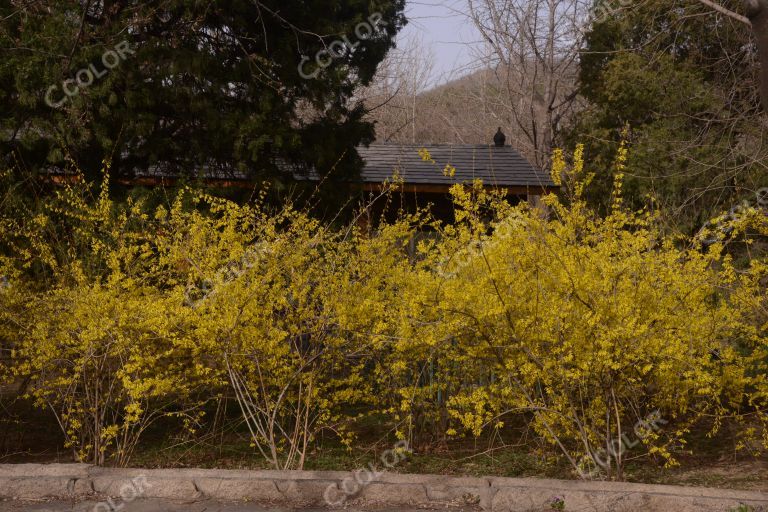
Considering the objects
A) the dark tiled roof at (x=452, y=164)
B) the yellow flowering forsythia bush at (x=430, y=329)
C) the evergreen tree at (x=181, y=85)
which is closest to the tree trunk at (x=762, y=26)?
the yellow flowering forsythia bush at (x=430, y=329)

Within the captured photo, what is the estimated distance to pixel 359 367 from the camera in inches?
212

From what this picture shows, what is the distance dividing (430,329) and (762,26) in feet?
7.91

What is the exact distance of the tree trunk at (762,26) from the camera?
4074 millimetres

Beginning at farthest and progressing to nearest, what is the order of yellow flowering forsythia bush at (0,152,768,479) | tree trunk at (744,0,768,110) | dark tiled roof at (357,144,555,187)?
1. dark tiled roof at (357,144,555,187)
2. yellow flowering forsythia bush at (0,152,768,479)
3. tree trunk at (744,0,768,110)

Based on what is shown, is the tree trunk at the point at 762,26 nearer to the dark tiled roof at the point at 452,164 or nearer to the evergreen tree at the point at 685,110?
the dark tiled roof at the point at 452,164

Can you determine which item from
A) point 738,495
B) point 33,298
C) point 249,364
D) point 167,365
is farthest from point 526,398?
point 33,298

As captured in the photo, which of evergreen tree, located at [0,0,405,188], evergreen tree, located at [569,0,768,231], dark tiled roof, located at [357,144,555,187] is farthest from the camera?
evergreen tree, located at [569,0,768,231]

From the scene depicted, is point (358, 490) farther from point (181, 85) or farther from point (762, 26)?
point (181, 85)

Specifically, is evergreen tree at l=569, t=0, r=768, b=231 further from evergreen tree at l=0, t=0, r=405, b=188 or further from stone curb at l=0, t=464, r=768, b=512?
stone curb at l=0, t=464, r=768, b=512

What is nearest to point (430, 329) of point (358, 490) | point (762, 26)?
point (358, 490)

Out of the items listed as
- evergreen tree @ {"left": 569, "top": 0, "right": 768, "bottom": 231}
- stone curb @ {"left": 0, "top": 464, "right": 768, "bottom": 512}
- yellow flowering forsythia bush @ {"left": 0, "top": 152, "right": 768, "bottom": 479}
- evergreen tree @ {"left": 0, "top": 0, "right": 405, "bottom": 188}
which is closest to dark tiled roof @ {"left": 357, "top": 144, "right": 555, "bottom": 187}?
evergreen tree @ {"left": 569, "top": 0, "right": 768, "bottom": 231}

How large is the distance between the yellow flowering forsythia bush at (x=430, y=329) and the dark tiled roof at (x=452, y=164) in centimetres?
534

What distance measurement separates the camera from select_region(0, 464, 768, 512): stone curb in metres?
3.84

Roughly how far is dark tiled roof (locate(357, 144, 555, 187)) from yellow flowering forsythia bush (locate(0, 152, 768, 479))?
5.34 meters
